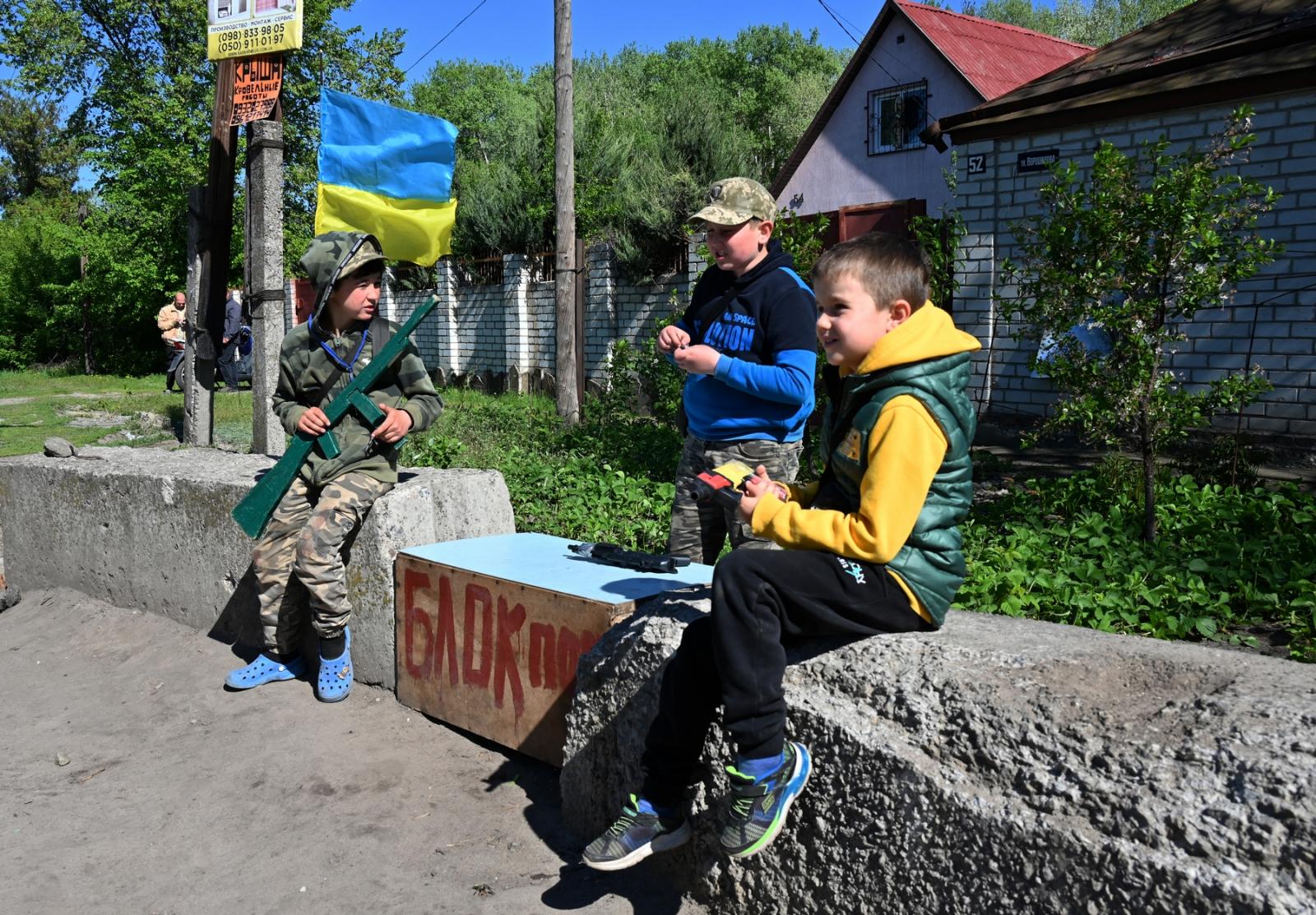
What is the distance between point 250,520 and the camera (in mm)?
3848

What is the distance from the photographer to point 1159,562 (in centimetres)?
445

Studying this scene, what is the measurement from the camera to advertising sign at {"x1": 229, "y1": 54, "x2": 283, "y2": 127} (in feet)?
21.2

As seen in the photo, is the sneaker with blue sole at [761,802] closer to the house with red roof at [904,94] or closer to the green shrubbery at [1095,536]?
the green shrubbery at [1095,536]

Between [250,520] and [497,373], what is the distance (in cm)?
1378

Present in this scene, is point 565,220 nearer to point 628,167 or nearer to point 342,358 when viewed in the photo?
point 342,358

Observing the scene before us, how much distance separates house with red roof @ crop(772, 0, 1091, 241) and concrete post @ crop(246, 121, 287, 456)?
641 inches

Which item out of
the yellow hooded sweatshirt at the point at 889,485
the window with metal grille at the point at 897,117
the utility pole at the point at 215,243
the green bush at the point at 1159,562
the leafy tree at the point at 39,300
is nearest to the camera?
the yellow hooded sweatshirt at the point at 889,485

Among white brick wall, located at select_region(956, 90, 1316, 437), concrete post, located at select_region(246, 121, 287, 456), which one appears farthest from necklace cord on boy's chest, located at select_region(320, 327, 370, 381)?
white brick wall, located at select_region(956, 90, 1316, 437)

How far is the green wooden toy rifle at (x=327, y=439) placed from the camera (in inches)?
148

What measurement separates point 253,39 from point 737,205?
15.4 feet

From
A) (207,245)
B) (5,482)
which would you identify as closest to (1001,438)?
(207,245)

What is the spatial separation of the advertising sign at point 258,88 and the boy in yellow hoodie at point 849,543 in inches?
211

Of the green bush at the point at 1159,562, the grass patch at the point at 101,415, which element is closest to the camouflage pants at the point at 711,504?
the green bush at the point at 1159,562

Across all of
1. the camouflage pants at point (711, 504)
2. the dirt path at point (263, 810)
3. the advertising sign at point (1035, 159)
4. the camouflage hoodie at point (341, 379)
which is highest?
the advertising sign at point (1035, 159)
